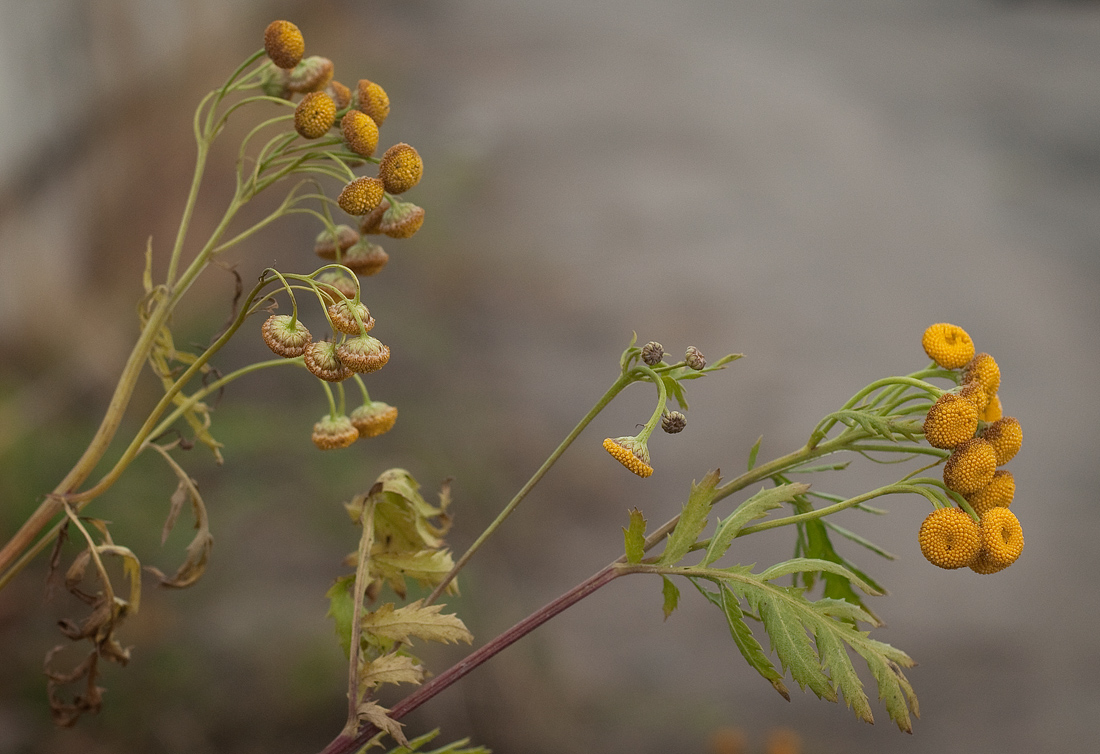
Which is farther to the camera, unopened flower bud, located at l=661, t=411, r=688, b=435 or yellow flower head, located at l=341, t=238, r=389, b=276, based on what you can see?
yellow flower head, located at l=341, t=238, r=389, b=276

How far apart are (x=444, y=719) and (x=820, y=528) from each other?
1.88 meters

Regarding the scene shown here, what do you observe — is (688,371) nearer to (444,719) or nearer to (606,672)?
(444,719)

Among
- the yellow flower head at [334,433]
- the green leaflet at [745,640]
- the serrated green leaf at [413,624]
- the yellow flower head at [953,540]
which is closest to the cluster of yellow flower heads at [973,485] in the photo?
the yellow flower head at [953,540]

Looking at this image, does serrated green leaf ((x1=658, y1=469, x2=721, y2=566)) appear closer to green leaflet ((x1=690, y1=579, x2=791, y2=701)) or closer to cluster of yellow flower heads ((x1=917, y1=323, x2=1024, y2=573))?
green leaflet ((x1=690, y1=579, x2=791, y2=701))

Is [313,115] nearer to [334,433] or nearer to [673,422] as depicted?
[334,433]

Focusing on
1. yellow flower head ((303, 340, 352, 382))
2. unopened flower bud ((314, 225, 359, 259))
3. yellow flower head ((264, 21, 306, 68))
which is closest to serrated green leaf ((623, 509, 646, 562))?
yellow flower head ((303, 340, 352, 382))

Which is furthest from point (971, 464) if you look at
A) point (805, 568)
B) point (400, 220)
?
point (400, 220)

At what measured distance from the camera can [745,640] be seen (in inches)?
25.7

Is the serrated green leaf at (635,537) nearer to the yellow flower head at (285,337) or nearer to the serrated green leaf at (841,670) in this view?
the serrated green leaf at (841,670)

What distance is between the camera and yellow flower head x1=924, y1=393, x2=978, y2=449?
2.03 ft

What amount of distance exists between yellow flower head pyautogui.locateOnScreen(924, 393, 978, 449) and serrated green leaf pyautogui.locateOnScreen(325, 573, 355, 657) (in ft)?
1.45

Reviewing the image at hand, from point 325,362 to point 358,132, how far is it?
0.20 m

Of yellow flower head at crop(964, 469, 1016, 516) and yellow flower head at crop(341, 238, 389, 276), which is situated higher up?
yellow flower head at crop(964, 469, 1016, 516)

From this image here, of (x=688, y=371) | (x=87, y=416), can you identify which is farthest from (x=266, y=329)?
(x=87, y=416)
